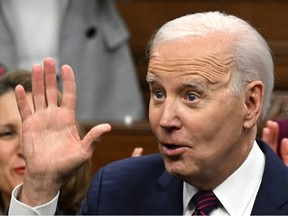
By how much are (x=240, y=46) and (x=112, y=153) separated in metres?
1.40

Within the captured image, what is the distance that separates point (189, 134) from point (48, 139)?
0.34 m

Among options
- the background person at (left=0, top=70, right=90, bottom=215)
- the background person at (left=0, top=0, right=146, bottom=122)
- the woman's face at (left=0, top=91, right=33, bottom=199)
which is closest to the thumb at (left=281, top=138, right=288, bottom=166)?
the background person at (left=0, top=70, right=90, bottom=215)

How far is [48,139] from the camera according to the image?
220cm

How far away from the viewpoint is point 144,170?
2.29 m

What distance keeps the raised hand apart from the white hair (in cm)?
26

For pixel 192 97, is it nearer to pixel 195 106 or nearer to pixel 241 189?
pixel 195 106

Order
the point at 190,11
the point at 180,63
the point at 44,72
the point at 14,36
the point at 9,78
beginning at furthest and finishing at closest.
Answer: the point at 190,11, the point at 14,36, the point at 9,78, the point at 44,72, the point at 180,63

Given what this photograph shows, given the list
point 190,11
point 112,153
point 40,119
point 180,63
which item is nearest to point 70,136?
point 40,119

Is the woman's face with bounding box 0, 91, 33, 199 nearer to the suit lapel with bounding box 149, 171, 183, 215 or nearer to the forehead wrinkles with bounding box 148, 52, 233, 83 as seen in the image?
the suit lapel with bounding box 149, 171, 183, 215

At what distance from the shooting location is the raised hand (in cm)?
216

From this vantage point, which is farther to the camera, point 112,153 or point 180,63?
point 112,153

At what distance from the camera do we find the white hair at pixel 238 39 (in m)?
2.06

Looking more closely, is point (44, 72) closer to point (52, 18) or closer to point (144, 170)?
point (144, 170)

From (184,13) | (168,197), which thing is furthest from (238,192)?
(184,13)
